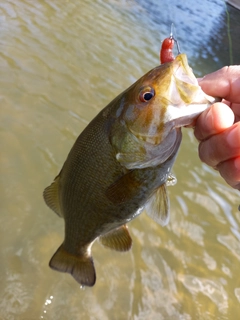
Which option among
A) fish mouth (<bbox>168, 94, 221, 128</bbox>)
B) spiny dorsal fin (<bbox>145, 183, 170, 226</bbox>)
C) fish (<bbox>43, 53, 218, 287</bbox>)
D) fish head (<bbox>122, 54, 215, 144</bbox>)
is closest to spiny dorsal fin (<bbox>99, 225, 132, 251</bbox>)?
fish (<bbox>43, 53, 218, 287</bbox>)

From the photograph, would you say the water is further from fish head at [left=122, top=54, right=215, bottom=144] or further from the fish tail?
fish head at [left=122, top=54, right=215, bottom=144]

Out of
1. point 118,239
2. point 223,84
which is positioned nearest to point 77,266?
point 118,239

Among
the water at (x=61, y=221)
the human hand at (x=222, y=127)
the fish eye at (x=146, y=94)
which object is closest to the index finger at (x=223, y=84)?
the human hand at (x=222, y=127)

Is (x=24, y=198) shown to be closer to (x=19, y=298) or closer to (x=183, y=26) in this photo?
(x=19, y=298)

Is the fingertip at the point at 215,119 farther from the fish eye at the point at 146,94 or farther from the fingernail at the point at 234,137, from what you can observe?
the fish eye at the point at 146,94

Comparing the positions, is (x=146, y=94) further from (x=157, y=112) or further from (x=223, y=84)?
(x=223, y=84)

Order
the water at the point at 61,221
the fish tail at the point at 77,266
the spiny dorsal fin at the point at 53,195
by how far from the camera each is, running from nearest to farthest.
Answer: the spiny dorsal fin at the point at 53,195 < the fish tail at the point at 77,266 < the water at the point at 61,221

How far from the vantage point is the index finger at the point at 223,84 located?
1.96 metres

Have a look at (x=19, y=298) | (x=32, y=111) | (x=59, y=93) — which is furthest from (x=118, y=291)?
(x=59, y=93)

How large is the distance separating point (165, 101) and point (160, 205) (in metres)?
0.61

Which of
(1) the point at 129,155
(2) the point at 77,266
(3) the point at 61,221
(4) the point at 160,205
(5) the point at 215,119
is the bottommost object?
(3) the point at 61,221

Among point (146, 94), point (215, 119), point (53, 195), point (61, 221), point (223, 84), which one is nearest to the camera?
point (215, 119)

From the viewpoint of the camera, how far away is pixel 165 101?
5.39ft

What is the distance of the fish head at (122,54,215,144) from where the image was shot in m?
1.60
